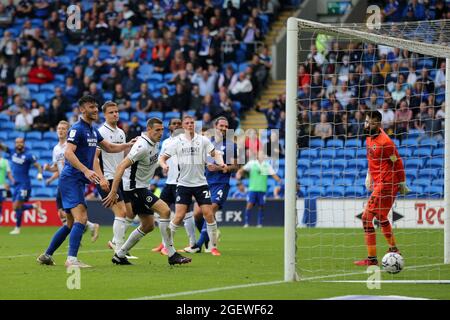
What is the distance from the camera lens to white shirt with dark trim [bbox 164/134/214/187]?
1591 centimetres

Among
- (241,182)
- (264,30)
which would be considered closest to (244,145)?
(241,182)

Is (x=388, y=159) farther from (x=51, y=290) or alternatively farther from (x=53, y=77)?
(x=53, y=77)

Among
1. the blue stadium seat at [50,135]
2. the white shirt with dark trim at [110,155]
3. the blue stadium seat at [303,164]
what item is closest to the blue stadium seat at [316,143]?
the blue stadium seat at [303,164]

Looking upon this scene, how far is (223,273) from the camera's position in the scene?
1291cm

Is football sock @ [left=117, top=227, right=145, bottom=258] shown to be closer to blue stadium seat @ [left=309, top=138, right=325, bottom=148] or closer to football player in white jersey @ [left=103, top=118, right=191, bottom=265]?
football player in white jersey @ [left=103, top=118, right=191, bottom=265]

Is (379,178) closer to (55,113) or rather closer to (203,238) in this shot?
(203,238)

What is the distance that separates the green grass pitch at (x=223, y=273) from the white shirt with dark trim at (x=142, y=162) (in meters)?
1.23

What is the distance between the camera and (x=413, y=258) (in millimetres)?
15516

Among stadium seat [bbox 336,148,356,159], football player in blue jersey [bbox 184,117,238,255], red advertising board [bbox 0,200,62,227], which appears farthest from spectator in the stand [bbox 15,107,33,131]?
football player in blue jersey [bbox 184,117,238,255]

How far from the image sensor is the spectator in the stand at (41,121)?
31.9 meters

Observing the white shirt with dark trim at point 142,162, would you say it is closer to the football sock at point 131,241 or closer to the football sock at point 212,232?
the football sock at point 131,241

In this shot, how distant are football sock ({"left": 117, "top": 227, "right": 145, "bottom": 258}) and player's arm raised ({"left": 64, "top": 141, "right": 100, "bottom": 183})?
1.37 m

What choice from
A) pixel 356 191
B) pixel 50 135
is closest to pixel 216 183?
pixel 356 191

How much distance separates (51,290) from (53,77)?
24182 mm
